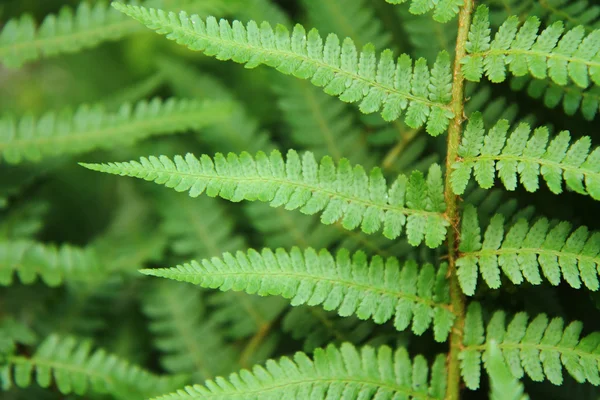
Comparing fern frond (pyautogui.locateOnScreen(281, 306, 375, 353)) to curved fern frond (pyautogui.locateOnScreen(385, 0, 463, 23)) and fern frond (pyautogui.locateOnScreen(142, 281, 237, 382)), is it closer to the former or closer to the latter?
fern frond (pyautogui.locateOnScreen(142, 281, 237, 382))

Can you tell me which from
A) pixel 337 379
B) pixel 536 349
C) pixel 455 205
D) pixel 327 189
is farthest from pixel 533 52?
pixel 337 379

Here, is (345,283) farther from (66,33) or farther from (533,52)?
(66,33)

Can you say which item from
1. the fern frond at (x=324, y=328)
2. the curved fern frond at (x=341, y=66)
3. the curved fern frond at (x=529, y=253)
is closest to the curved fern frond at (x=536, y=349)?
the curved fern frond at (x=529, y=253)

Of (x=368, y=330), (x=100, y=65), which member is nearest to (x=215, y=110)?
(x=368, y=330)

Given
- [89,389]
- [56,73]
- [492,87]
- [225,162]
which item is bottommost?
[89,389]

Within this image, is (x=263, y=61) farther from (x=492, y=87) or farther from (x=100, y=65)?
(x=100, y=65)

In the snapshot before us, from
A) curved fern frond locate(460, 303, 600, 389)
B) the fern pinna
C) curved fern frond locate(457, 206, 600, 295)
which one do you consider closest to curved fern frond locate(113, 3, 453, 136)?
the fern pinna
